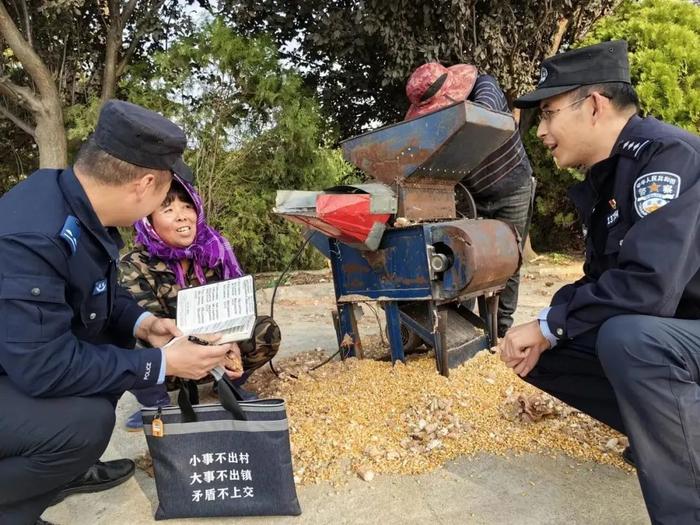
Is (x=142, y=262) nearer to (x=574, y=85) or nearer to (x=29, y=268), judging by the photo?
(x=29, y=268)

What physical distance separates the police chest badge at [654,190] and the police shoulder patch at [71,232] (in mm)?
1686

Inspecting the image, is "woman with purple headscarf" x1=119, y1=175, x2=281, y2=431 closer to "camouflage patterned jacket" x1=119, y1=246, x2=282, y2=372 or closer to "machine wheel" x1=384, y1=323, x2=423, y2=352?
"camouflage patterned jacket" x1=119, y1=246, x2=282, y2=372

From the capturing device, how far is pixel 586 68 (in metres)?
1.86

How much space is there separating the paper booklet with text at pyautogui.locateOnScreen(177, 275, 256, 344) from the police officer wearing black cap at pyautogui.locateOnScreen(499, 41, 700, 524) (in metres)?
0.93

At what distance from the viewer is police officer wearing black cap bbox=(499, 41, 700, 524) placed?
152cm

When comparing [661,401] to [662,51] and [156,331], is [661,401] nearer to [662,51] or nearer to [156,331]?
[156,331]

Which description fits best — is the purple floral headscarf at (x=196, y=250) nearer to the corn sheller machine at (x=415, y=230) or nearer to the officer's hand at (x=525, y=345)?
the corn sheller machine at (x=415, y=230)

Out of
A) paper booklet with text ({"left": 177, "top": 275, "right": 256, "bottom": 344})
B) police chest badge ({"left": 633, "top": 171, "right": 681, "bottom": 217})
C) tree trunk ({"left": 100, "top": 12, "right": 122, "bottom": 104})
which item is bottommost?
paper booklet with text ({"left": 177, "top": 275, "right": 256, "bottom": 344})

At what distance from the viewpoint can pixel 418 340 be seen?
3.55 meters

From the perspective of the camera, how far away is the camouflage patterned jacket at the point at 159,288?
2.90m

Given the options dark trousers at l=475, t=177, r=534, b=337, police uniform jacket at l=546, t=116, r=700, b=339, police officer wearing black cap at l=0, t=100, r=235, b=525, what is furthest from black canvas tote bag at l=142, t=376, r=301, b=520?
dark trousers at l=475, t=177, r=534, b=337

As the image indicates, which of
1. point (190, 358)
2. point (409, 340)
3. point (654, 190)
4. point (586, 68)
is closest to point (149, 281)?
point (190, 358)

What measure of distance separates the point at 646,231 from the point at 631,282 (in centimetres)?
15

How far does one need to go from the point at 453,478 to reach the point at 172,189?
6.32 ft
